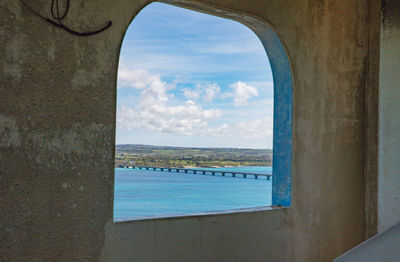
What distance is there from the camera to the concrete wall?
7.46 ft

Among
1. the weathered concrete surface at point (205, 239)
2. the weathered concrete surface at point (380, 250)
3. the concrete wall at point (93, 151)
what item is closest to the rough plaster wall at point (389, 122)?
the concrete wall at point (93, 151)

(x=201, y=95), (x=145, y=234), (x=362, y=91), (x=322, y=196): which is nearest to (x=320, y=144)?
(x=322, y=196)

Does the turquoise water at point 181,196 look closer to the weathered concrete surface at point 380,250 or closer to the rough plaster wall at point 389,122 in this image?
the rough plaster wall at point 389,122

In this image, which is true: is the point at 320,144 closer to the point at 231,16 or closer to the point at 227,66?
the point at 231,16

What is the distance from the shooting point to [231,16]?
10.7 ft

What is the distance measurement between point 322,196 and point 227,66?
71.3 meters

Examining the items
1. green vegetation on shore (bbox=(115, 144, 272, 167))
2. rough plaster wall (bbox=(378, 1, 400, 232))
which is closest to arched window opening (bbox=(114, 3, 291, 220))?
green vegetation on shore (bbox=(115, 144, 272, 167))

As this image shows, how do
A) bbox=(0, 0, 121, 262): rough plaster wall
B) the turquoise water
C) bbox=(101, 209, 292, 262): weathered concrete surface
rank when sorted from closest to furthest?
1. bbox=(0, 0, 121, 262): rough plaster wall
2. bbox=(101, 209, 292, 262): weathered concrete surface
3. the turquoise water

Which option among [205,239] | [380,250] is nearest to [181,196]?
[205,239]

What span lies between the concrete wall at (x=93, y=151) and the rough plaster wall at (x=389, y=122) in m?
0.59

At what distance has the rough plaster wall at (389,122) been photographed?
3.68 m

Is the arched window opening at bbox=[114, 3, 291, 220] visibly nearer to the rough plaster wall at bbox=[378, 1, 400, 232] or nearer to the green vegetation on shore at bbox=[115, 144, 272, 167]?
the green vegetation on shore at bbox=[115, 144, 272, 167]

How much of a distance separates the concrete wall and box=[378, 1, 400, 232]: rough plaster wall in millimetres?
589

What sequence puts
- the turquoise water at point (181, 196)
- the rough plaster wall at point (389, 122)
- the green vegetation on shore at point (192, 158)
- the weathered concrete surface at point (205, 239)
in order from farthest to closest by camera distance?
the green vegetation on shore at point (192, 158)
the turquoise water at point (181, 196)
the rough plaster wall at point (389, 122)
the weathered concrete surface at point (205, 239)
